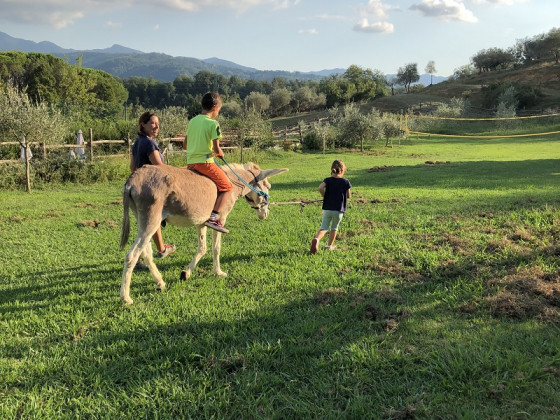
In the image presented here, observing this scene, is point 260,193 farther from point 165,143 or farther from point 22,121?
point 165,143

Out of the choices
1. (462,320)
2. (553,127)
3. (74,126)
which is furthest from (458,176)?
(553,127)

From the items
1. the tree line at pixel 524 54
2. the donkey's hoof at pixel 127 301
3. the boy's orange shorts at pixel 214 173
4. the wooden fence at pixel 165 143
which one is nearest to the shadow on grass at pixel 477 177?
the boy's orange shorts at pixel 214 173

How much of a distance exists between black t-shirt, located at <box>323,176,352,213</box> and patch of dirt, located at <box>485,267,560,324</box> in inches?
116

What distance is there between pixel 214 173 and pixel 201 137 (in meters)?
A: 0.61

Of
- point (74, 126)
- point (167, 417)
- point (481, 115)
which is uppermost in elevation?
point (481, 115)

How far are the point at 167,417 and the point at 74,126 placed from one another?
1113 inches

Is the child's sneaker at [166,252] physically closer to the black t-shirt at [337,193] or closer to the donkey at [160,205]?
the donkey at [160,205]

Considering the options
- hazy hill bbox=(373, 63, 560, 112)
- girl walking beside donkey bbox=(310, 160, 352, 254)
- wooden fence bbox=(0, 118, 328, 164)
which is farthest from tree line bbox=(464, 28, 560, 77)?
girl walking beside donkey bbox=(310, 160, 352, 254)

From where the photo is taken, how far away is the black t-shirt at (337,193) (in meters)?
7.22

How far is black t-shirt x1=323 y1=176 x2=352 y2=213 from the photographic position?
7.22m

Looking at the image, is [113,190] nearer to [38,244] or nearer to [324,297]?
[38,244]

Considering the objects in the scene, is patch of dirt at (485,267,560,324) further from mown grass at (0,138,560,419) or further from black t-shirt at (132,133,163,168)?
black t-shirt at (132,133,163,168)

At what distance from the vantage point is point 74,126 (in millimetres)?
26281

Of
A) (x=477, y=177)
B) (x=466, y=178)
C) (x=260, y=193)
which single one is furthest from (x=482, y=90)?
(x=260, y=193)
